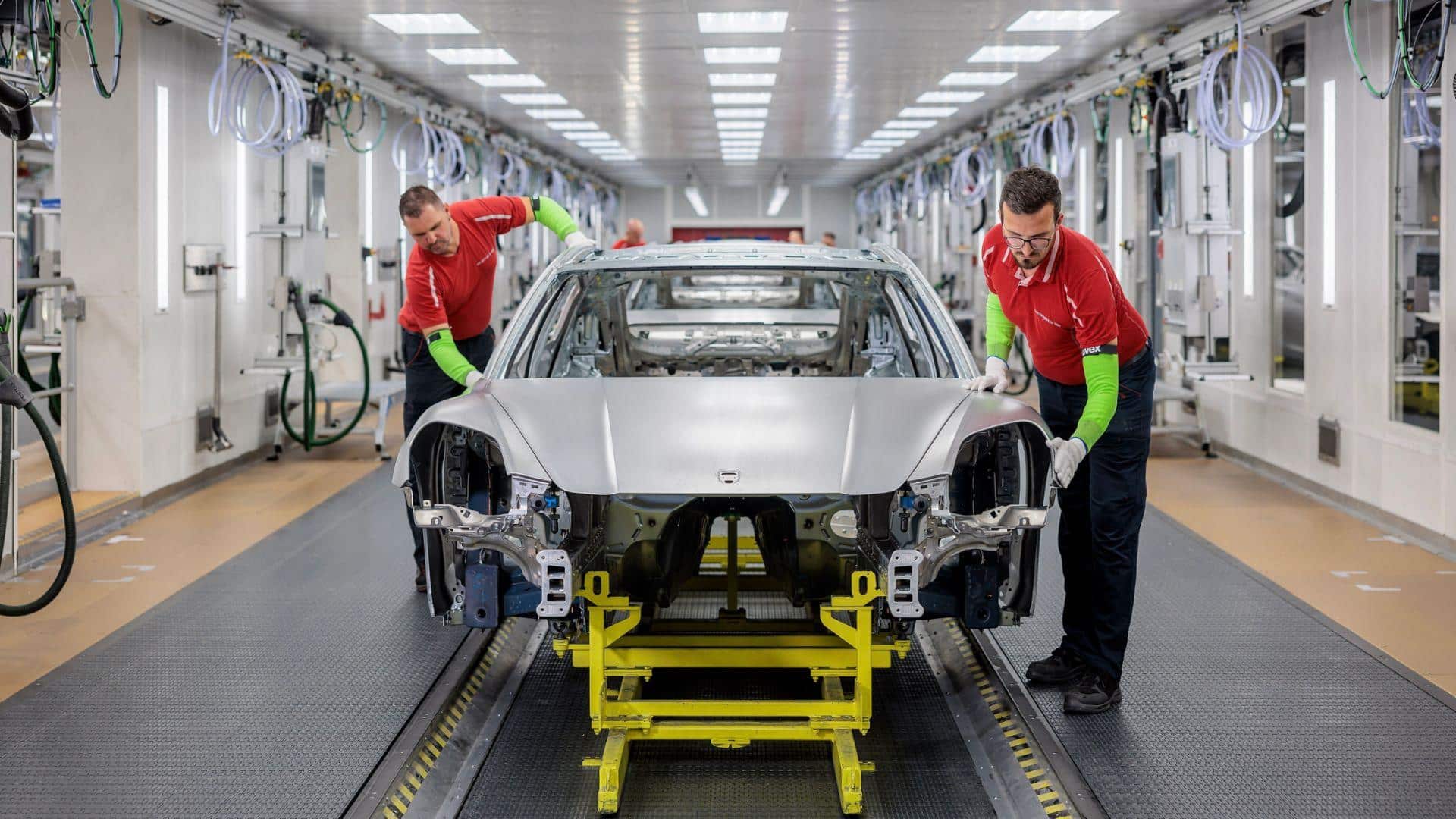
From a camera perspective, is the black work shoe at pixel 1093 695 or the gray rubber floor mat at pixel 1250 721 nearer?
the gray rubber floor mat at pixel 1250 721

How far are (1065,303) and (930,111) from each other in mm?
10403

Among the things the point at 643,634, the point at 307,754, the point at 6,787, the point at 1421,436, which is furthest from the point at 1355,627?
the point at 6,787

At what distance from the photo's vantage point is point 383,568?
224 inches

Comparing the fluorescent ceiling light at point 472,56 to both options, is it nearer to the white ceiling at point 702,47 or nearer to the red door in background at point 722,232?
the white ceiling at point 702,47

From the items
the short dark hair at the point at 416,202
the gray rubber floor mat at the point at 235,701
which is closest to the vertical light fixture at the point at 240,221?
the gray rubber floor mat at the point at 235,701

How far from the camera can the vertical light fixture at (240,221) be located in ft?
28.2

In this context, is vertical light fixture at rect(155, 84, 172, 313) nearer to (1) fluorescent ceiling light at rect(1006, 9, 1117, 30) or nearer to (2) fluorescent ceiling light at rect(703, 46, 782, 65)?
Result: (2) fluorescent ceiling light at rect(703, 46, 782, 65)

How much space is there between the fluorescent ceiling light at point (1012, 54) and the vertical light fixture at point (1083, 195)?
2.85 m

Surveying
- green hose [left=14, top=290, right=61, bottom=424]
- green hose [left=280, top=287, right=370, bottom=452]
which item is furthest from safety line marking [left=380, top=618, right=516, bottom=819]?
green hose [left=280, top=287, right=370, bottom=452]

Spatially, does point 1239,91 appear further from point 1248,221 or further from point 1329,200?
point 1248,221

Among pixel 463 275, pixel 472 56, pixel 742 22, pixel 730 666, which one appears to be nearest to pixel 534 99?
pixel 472 56

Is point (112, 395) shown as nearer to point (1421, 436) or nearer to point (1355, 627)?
point (1355, 627)

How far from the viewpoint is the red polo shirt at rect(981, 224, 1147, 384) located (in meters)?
3.41

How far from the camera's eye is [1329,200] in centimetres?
749
